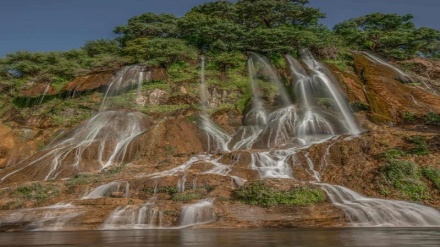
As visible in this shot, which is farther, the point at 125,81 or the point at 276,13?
the point at 276,13

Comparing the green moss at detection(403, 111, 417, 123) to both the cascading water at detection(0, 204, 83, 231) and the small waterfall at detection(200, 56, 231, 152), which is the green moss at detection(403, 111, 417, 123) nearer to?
the small waterfall at detection(200, 56, 231, 152)

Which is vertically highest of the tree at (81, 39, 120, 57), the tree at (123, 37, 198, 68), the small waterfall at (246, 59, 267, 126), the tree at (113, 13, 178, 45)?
the tree at (113, 13, 178, 45)

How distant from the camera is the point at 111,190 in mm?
16109

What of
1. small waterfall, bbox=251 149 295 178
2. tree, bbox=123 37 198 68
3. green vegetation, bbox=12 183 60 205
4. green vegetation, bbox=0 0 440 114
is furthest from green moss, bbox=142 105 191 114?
green vegetation, bbox=12 183 60 205

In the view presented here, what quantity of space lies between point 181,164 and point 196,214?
6666 millimetres

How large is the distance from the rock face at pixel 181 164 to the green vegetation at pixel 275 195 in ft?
0.87

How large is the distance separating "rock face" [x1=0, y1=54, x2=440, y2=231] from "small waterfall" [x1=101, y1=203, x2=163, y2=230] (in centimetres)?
3

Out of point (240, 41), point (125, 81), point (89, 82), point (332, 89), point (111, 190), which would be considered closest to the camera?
point (111, 190)

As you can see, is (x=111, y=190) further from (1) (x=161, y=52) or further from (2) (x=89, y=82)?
(1) (x=161, y=52)

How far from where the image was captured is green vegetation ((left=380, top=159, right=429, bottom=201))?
52.4ft

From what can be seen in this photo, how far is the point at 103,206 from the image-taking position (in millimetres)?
13992

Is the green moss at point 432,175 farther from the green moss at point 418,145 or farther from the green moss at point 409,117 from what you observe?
the green moss at point 409,117

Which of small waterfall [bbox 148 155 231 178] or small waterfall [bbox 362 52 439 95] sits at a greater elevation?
small waterfall [bbox 362 52 439 95]

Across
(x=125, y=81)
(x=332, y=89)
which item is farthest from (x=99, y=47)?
(x=332, y=89)
